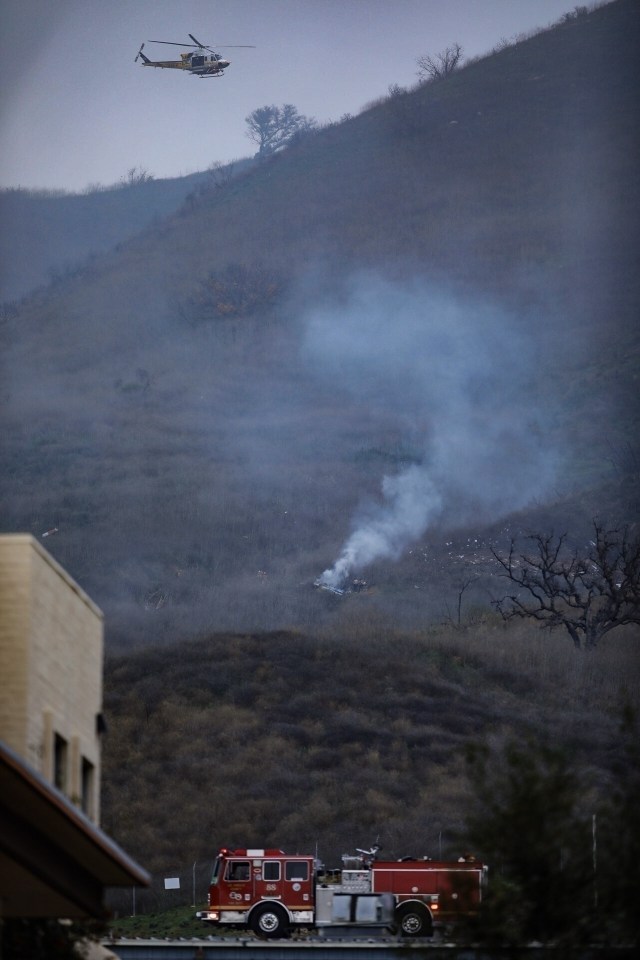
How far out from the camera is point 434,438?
115m

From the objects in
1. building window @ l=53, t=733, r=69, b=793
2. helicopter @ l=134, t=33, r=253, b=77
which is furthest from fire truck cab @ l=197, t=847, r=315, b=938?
helicopter @ l=134, t=33, r=253, b=77

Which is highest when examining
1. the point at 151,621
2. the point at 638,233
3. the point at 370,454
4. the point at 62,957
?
the point at 638,233

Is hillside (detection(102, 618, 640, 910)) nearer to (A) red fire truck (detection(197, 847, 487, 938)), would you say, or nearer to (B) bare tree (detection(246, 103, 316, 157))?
(A) red fire truck (detection(197, 847, 487, 938))

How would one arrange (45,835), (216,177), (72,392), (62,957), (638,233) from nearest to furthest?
(45,835) → (62,957) → (72,392) → (638,233) → (216,177)

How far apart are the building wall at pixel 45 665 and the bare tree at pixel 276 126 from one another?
13578cm

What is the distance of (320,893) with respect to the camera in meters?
35.8

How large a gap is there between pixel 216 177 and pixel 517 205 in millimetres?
41867

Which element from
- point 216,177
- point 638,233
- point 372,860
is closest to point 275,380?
point 638,233

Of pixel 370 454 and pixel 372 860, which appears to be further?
pixel 370 454

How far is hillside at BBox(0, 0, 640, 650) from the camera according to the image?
102 meters

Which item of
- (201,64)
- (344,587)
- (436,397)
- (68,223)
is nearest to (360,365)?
(436,397)

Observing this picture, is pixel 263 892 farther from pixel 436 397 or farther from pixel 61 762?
pixel 436 397

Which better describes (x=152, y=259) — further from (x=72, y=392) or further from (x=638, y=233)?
(x=638, y=233)

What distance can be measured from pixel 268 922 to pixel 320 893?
1422mm
